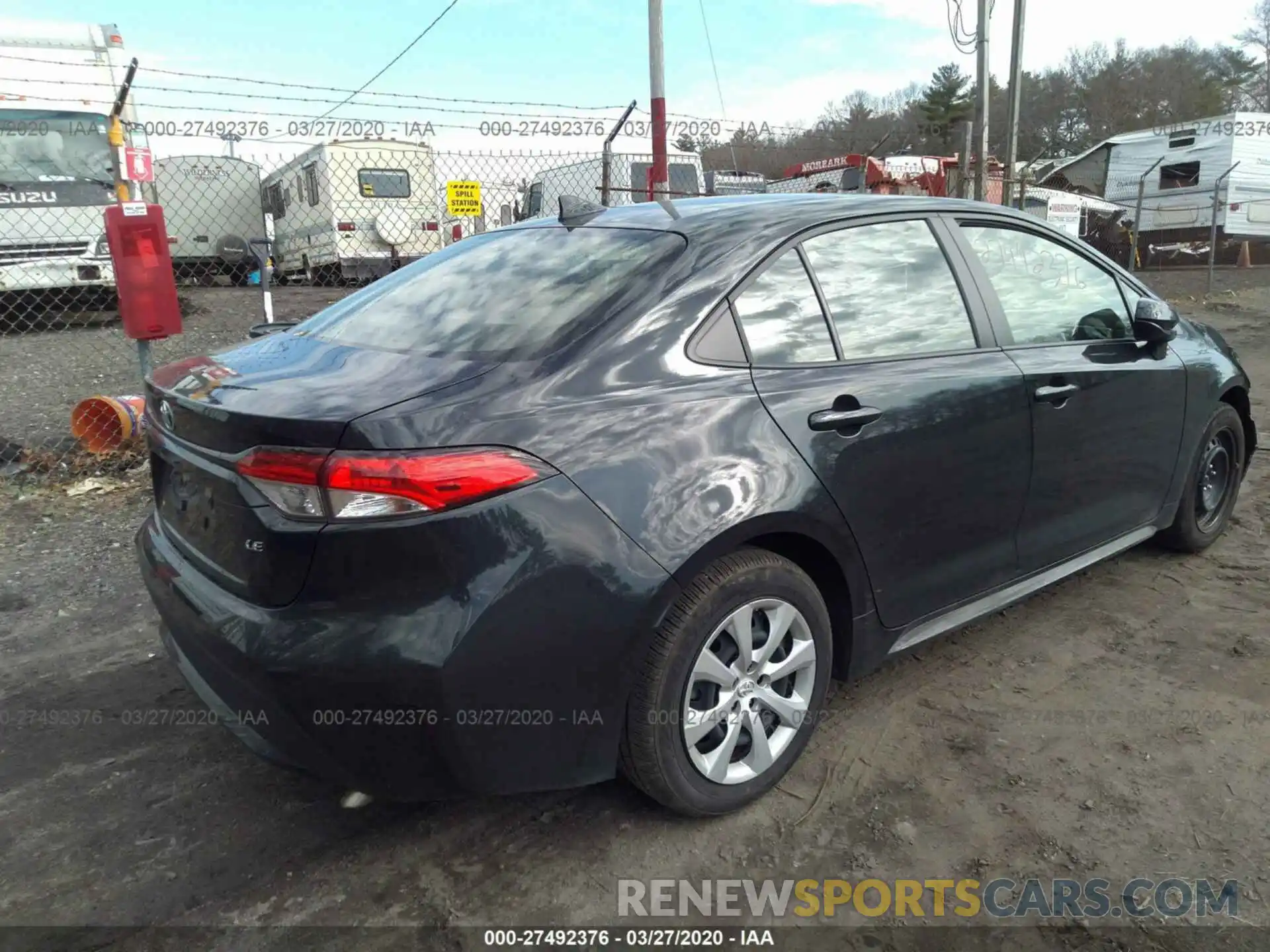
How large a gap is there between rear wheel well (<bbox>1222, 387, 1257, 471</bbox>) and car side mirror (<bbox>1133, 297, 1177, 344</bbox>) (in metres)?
0.78

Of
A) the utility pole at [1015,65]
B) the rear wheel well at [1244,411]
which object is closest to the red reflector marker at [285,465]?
the rear wheel well at [1244,411]

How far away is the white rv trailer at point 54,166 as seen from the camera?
1071cm

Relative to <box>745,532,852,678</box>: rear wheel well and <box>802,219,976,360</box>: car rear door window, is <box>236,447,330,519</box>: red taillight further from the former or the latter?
<box>802,219,976,360</box>: car rear door window

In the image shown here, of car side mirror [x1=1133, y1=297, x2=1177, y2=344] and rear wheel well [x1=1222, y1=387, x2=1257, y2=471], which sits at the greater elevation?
car side mirror [x1=1133, y1=297, x2=1177, y2=344]

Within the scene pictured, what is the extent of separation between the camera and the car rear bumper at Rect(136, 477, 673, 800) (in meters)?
1.90

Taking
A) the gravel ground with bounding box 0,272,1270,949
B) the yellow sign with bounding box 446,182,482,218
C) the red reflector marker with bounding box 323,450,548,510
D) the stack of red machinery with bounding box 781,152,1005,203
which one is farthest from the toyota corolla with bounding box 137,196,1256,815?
the stack of red machinery with bounding box 781,152,1005,203

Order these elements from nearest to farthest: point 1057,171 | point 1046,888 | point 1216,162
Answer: point 1046,888 → point 1216,162 → point 1057,171

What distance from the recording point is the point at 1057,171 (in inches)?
1195

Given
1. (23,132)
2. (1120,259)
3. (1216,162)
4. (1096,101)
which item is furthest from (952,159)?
(1096,101)

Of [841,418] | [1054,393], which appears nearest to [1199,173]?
[1054,393]

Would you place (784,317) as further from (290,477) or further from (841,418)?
(290,477)

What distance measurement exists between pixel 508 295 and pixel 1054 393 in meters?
1.85

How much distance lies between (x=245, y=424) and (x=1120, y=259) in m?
25.0

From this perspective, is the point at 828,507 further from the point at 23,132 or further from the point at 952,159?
the point at 952,159
